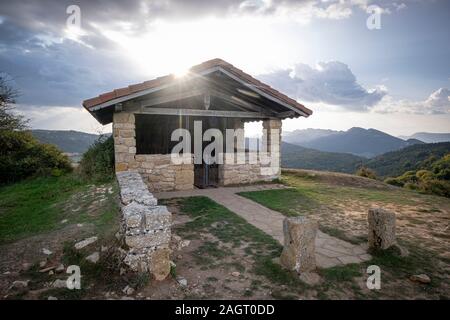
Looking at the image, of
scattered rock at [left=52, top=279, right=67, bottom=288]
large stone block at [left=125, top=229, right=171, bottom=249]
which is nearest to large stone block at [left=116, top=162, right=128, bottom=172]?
scattered rock at [left=52, top=279, right=67, bottom=288]

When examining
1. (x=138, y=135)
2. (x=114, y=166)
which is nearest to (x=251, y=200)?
(x=114, y=166)

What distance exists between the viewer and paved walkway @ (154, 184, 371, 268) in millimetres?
4270

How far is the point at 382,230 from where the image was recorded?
4414 millimetres

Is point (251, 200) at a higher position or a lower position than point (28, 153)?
lower

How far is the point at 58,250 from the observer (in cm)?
425

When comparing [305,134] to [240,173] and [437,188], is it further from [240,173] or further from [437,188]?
[240,173]

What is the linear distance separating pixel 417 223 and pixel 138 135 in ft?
36.8

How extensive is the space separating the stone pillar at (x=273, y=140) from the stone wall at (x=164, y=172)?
10.6ft

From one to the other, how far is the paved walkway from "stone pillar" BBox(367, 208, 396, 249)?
254mm

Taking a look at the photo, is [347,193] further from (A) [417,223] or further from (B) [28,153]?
(B) [28,153]

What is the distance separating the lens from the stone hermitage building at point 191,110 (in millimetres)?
8188

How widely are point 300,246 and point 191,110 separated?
6695 mm

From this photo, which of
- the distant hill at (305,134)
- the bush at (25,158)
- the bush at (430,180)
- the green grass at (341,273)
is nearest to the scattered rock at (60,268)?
the green grass at (341,273)
